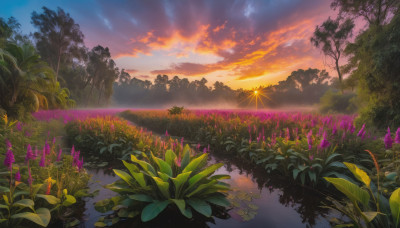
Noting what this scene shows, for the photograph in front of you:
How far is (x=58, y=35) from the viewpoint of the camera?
27.1 meters

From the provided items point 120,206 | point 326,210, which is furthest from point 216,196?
point 326,210

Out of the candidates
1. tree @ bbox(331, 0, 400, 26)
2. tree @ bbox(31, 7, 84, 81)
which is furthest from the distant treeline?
tree @ bbox(31, 7, 84, 81)

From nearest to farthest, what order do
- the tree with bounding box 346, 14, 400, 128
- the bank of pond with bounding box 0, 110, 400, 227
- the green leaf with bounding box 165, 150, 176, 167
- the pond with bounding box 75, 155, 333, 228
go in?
1. the bank of pond with bounding box 0, 110, 400, 227
2. the pond with bounding box 75, 155, 333, 228
3. the green leaf with bounding box 165, 150, 176, 167
4. the tree with bounding box 346, 14, 400, 128

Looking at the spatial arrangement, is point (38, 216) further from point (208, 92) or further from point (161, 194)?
point (208, 92)

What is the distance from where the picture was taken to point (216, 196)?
2.62m

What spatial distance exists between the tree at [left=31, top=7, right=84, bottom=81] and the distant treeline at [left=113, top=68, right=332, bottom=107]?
147 feet

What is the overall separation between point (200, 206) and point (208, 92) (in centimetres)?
8851

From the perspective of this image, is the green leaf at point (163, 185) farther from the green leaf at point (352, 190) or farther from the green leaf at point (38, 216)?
the green leaf at point (352, 190)

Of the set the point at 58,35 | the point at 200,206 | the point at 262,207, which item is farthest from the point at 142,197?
the point at 58,35

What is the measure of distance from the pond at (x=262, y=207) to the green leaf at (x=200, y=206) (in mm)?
294

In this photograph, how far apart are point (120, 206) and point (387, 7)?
45.8 ft

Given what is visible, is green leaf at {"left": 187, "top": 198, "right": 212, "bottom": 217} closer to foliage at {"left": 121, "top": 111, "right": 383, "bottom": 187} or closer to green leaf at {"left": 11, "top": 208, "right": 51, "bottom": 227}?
foliage at {"left": 121, "top": 111, "right": 383, "bottom": 187}

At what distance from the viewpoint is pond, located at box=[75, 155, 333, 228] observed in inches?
95.4

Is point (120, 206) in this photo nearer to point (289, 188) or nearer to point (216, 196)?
point (216, 196)
